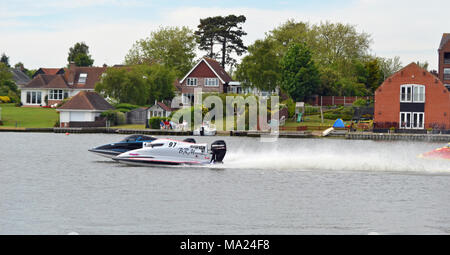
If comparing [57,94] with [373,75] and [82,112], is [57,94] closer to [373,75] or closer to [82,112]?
[82,112]

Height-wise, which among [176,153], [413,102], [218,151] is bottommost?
[176,153]

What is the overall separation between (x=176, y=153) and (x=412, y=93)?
49628 millimetres

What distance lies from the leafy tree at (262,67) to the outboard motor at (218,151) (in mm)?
57765

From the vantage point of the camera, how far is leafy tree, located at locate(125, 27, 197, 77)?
135375mm

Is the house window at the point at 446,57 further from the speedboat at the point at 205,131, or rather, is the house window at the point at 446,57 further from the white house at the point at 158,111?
the white house at the point at 158,111

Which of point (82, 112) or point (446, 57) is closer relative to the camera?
point (82, 112)

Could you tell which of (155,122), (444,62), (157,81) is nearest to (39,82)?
(157,81)

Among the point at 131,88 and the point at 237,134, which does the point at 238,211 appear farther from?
the point at 131,88

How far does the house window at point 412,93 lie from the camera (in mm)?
81125

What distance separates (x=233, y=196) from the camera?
104 ft

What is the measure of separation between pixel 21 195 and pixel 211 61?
271 ft

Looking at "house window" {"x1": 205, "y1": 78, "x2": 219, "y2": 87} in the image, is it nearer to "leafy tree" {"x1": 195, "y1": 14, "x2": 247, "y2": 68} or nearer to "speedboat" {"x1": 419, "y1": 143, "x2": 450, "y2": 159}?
"leafy tree" {"x1": 195, "y1": 14, "x2": 247, "y2": 68}

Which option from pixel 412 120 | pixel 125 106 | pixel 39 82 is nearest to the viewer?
pixel 412 120
